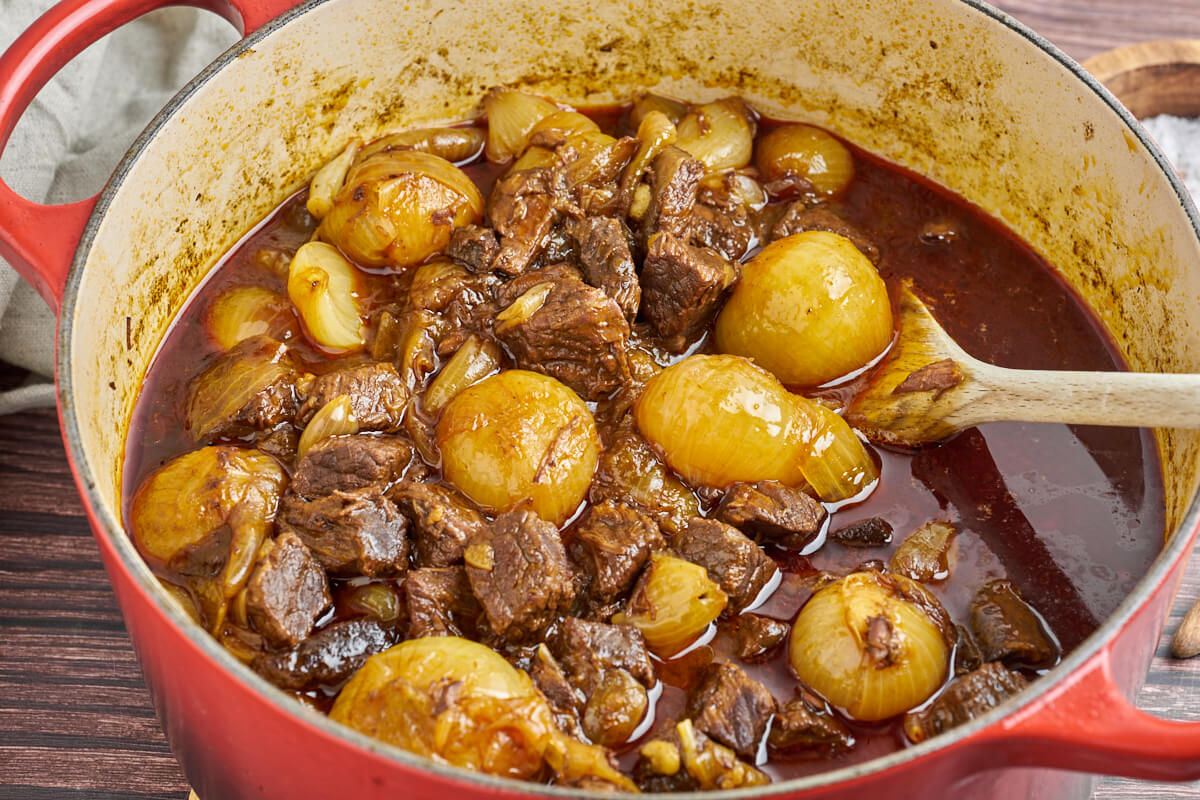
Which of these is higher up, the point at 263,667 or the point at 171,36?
the point at 171,36

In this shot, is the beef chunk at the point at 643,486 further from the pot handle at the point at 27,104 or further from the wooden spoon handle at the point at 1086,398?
the pot handle at the point at 27,104

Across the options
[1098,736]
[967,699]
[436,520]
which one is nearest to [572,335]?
[436,520]

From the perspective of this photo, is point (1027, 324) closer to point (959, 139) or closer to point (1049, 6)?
point (959, 139)

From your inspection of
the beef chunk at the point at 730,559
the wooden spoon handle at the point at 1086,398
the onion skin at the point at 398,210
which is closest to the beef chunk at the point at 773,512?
the beef chunk at the point at 730,559

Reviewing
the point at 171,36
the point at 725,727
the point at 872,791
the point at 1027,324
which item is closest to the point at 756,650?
the point at 725,727

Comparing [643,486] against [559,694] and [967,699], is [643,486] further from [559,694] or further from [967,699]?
[967,699]
